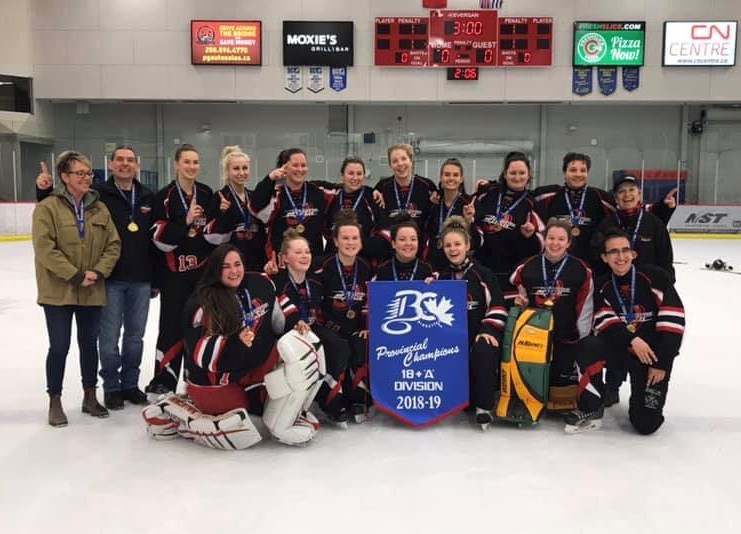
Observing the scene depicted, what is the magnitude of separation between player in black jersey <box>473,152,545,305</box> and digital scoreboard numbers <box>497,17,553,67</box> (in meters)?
12.5

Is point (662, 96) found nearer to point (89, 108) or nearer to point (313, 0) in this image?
point (313, 0)

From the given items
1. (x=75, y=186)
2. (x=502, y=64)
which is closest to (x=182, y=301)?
(x=75, y=186)

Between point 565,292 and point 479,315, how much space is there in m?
0.45

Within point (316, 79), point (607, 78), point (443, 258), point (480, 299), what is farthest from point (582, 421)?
point (607, 78)

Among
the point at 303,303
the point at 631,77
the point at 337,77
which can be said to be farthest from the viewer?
the point at 337,77

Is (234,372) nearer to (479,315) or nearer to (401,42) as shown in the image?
(479,315)

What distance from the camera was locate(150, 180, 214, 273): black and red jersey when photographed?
3.50m

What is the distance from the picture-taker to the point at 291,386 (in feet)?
9.54

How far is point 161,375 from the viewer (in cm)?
363

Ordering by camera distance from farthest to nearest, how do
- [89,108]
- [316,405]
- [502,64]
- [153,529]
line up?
[89,108] < [502,64] < [316,405] < [153,529]

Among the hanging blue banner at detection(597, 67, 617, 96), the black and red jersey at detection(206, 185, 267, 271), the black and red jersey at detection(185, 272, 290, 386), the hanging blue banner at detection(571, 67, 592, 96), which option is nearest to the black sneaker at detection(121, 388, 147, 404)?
the black and red jersey at detection(185, 272, 290, 386)

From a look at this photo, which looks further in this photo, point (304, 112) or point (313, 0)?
point (304, 112)

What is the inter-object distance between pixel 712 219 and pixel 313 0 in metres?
10.9

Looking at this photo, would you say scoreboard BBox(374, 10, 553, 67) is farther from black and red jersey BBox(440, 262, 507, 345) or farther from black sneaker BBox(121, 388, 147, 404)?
black sneaker BBox(121, 388, 147, 404)
